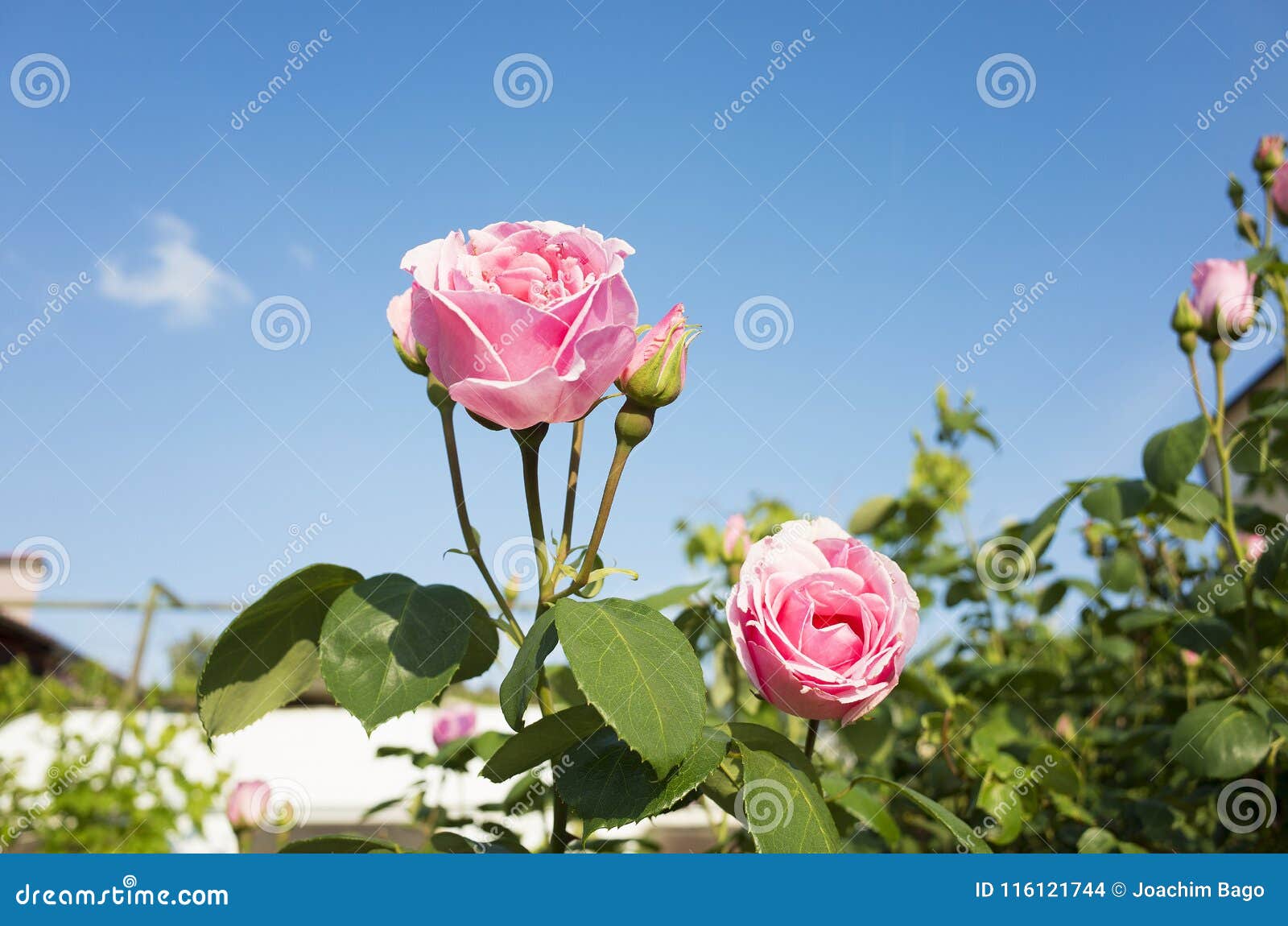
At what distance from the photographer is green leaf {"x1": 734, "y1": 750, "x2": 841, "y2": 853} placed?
2.18 feet

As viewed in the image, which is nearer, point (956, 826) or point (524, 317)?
point (524, 317)

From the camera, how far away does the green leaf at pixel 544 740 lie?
0.75 meters

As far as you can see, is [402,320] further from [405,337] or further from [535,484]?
[535,484]

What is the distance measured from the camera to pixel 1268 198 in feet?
5.79

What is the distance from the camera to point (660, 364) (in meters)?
0.74

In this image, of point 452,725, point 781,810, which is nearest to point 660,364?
point 781,810

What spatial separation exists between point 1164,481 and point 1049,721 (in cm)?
78

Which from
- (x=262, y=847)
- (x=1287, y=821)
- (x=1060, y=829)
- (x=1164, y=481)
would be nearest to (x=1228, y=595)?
(x=1164, y=481)

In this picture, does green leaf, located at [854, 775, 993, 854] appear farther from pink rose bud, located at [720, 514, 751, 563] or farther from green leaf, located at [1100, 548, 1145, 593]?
green leaf, located at [1100, 548, 1145, 593]

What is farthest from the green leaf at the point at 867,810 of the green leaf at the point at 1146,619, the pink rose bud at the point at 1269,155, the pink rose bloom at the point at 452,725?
the pink rose bud at the point at 1269,155

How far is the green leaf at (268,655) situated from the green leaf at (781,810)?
0.40 metres

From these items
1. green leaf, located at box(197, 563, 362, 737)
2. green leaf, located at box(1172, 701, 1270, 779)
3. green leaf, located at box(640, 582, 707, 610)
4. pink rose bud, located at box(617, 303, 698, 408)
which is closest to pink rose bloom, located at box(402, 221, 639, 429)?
→ pink rose bud, located at box(617, 303, 698, 408)

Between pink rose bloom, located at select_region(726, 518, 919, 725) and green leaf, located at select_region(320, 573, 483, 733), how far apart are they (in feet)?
0.80

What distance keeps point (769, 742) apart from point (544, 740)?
0.66 ft
